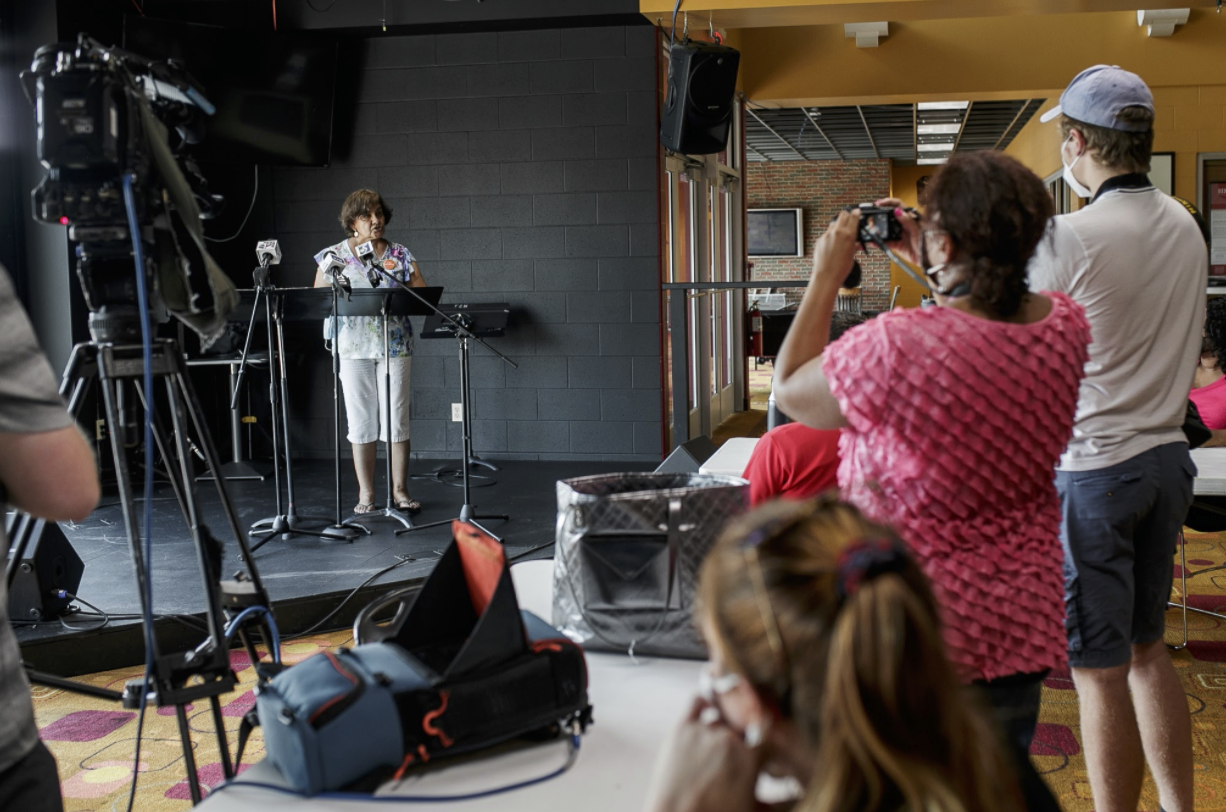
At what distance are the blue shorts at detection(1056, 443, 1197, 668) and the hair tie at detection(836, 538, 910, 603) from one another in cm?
121

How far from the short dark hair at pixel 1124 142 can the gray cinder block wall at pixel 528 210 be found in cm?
437

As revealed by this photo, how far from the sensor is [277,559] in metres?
4.10

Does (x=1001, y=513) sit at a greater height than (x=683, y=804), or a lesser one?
greater

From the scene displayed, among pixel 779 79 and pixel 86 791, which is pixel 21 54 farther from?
pixel 779 79

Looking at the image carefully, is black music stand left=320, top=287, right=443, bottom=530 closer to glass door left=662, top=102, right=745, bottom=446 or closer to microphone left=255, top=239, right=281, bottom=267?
microphone left=255, top=239, right=281, bottom=267

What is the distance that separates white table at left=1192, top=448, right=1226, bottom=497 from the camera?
2.68 metres

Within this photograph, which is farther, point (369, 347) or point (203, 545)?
point (369, 347)

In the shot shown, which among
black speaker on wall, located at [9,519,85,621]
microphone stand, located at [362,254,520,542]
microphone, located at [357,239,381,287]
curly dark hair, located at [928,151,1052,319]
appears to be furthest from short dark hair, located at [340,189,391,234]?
curly dark hair, located at [928,151,1052,319]

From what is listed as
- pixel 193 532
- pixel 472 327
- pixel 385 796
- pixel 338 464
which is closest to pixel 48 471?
pixel 385 796

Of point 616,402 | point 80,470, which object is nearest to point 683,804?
point 80,470

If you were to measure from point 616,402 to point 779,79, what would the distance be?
12.0ft

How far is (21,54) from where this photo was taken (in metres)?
5.36

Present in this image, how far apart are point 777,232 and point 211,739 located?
15.5 meters

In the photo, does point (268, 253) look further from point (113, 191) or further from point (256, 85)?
point (113, 191)
